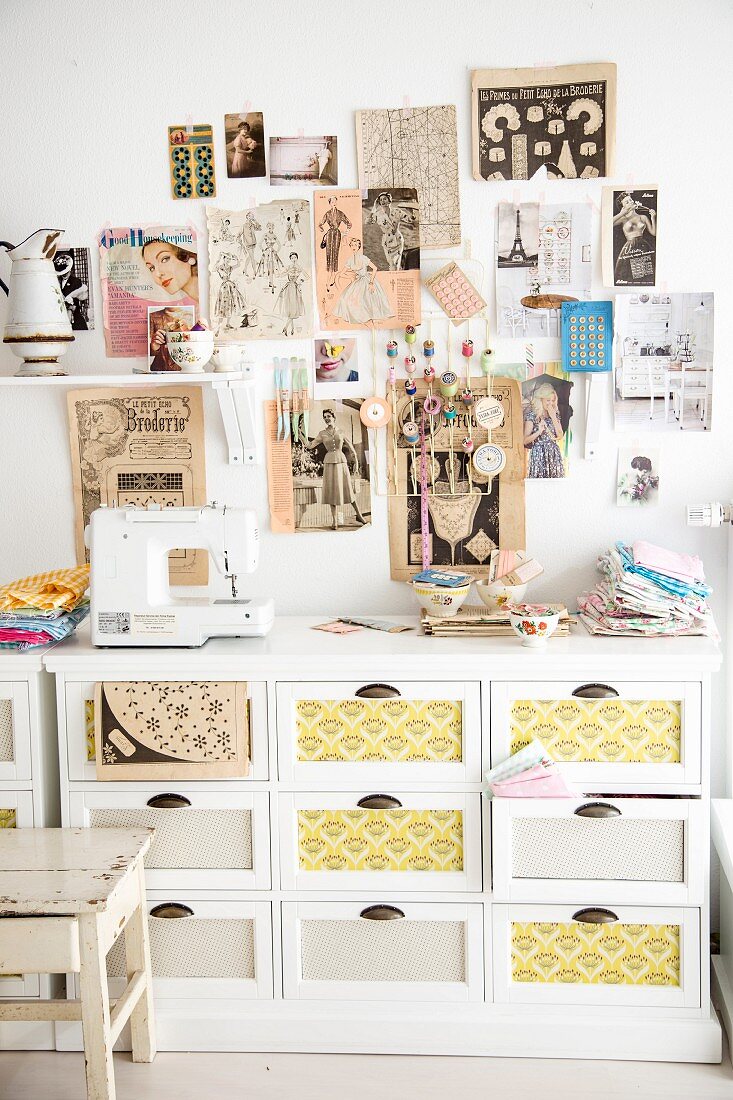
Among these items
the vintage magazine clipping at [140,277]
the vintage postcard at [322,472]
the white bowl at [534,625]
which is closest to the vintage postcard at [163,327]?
the vintage magazine clipping at [140,277]

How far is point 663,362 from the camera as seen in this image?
278cm

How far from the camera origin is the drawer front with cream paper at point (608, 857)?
2.46 metres

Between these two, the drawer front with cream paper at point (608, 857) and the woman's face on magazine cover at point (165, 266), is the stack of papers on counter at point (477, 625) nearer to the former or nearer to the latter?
the drawer front with cream paper at point (608, 857)

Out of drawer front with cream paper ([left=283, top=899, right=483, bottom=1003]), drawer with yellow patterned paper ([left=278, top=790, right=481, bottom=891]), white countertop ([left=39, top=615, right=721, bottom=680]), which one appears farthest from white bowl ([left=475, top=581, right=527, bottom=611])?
drawer front with cream paper ([left=283, top=899, right=483, bottom=1003])

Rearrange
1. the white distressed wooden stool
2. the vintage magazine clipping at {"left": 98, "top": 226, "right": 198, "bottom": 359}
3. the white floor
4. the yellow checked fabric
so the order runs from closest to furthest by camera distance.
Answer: the white distressed wooden stool
the white floor
the yellow checked fabric
the vintage magazine clipping at {"left": 98, "top": 226, "right": 198, "bottom": 359}

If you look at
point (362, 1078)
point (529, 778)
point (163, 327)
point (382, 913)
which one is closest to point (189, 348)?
point (163, 327)

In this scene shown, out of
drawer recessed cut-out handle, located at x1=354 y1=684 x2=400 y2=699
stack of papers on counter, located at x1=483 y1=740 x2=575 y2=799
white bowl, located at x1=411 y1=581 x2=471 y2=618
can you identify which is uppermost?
white bowl, located at x1=411 y1=581 x2=471 y2=618

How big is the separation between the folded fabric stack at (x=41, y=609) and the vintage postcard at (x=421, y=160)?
3.90 ft

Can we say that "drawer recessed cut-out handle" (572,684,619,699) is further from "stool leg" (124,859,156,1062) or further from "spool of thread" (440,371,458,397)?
"stool leg" (124,859,156,1062)

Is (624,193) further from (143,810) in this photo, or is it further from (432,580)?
(143,810)

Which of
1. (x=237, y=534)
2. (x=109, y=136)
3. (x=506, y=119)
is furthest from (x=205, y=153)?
(x=237, y=534)

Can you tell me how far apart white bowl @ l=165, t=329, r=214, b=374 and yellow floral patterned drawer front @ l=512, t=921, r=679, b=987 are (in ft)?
4.80

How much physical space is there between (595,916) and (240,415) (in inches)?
56.3

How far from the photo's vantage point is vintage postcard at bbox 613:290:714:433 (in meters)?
2.75
